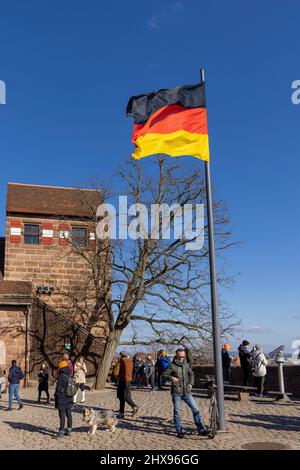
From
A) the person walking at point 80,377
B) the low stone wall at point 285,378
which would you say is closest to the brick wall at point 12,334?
the person walking at point 80,377

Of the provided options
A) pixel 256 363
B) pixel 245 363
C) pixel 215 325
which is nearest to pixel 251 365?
pixel 256 363

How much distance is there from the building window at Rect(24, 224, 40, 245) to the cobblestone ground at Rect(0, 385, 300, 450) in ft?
47.3

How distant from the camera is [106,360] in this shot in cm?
2381

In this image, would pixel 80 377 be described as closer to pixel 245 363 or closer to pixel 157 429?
pixel 245 363

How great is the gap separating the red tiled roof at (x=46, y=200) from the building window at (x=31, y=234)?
34.4 inches

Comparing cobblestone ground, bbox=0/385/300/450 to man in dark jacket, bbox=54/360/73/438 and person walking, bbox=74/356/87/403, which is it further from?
person walking, bbox=74/356/87/403

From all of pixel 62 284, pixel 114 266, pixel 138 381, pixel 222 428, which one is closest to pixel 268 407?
pixel 222 428

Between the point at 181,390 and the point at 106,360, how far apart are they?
13956 mm

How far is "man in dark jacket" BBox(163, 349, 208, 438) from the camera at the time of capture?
10.3 meters

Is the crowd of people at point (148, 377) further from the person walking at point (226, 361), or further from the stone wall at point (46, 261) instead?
the stone wall at point (46, 261)

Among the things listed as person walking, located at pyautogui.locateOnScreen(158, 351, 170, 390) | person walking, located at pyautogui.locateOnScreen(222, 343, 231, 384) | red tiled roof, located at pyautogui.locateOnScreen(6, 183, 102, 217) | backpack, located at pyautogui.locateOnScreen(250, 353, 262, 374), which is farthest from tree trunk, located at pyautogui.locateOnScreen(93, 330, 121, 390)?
backpack, located at pyautogui.locateOnScreen(250, 353, 262, 374)

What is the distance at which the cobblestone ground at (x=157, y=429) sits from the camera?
9755 mm

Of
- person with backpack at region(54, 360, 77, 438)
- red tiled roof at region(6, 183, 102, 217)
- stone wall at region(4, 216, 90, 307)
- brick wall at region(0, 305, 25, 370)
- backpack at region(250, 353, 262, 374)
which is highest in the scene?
red tiled roof at region(6, 183, 102, 217)

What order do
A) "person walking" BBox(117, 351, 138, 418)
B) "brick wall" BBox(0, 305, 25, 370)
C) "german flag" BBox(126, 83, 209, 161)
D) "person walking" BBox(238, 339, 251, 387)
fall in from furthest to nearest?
1. "brick wall" BBox(0, 305, 25, 370)
2. "person walking" BBox(238, 339, 251, 387)
3. "person walking" BBox(117, 351, 138, 418)
4. "german flag" BBox(126, 83, 209, 161)
